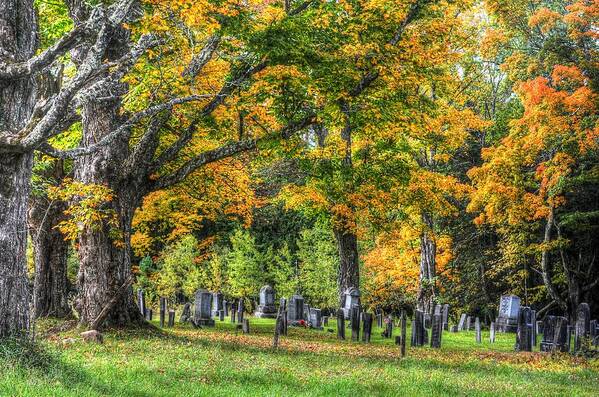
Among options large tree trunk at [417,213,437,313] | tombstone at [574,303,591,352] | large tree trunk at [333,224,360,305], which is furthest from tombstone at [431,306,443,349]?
large tree trunk at [417,213,437,313]

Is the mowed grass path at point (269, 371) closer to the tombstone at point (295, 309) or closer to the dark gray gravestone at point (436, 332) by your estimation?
the dark gray gravestone at point (436, 332)

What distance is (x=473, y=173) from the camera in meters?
25.4

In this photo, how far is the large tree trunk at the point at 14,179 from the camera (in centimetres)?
831

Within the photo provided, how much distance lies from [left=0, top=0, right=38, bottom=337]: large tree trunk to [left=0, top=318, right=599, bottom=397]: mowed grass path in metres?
0.72

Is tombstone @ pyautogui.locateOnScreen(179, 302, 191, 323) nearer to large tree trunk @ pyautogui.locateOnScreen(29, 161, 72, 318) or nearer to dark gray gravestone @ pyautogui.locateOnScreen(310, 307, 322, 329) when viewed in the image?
large tree trunk @ pyautogui.locateOnScreen(29, 161, 72, 318)

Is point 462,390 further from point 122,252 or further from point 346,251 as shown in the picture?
point 346,251

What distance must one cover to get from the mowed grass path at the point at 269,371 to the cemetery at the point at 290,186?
0.23 ft

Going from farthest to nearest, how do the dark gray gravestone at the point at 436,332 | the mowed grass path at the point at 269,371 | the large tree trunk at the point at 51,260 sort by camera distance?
the large tree trunk at the point at 51,260
the dark gray gravestone at the point at 436,332
the mowed grass path at the point at 269,371

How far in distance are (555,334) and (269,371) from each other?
10.1 metres

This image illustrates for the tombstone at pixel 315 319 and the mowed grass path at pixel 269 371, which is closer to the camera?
the mowed grass path at pixel 269 371

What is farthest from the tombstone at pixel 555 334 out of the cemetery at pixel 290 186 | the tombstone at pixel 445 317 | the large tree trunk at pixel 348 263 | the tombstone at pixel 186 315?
the tombstone at pixel 186 315

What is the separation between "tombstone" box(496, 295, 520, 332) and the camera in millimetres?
23750

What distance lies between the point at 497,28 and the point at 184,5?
20.3 metres

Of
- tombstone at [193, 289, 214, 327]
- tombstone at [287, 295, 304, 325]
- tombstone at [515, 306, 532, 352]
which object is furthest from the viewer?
tombstone at [287, 295, 304, 325]
